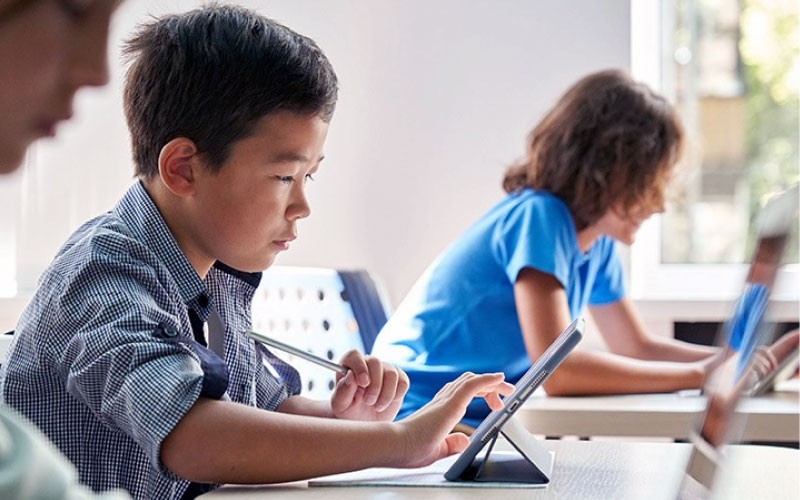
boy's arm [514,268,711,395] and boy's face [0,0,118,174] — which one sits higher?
boy's face [0,0,118,174]

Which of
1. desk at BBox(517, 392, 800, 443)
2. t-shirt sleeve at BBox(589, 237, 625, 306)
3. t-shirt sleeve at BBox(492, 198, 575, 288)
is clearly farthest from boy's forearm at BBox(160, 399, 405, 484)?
t-shirt sleeve at BBox(589, 237, 625, 306)

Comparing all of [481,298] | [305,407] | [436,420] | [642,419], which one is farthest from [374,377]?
[481,298]

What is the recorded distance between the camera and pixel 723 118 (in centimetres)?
314

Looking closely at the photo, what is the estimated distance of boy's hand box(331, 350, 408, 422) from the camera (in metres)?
1.36

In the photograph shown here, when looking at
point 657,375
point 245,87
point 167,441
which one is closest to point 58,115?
point 167,441

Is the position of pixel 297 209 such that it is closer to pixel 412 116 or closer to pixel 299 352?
pixel 299 352

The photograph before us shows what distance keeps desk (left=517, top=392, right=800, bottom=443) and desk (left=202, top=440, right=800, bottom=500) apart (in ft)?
1.13

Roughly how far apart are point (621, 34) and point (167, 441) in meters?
2.01

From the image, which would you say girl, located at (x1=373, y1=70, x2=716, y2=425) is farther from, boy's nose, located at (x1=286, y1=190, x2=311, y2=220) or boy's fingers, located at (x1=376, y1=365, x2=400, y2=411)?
boy's nose, located at (x1=286, y1=190, x2=311, y2=220)

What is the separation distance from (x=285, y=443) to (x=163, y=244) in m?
0.29

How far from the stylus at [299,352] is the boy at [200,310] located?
0.9 inches

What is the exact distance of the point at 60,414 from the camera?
3.85 ft

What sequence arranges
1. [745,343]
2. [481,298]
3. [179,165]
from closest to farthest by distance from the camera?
[745,343] → [179,165] → [481,298]

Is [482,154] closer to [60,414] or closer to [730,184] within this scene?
[730,184]
